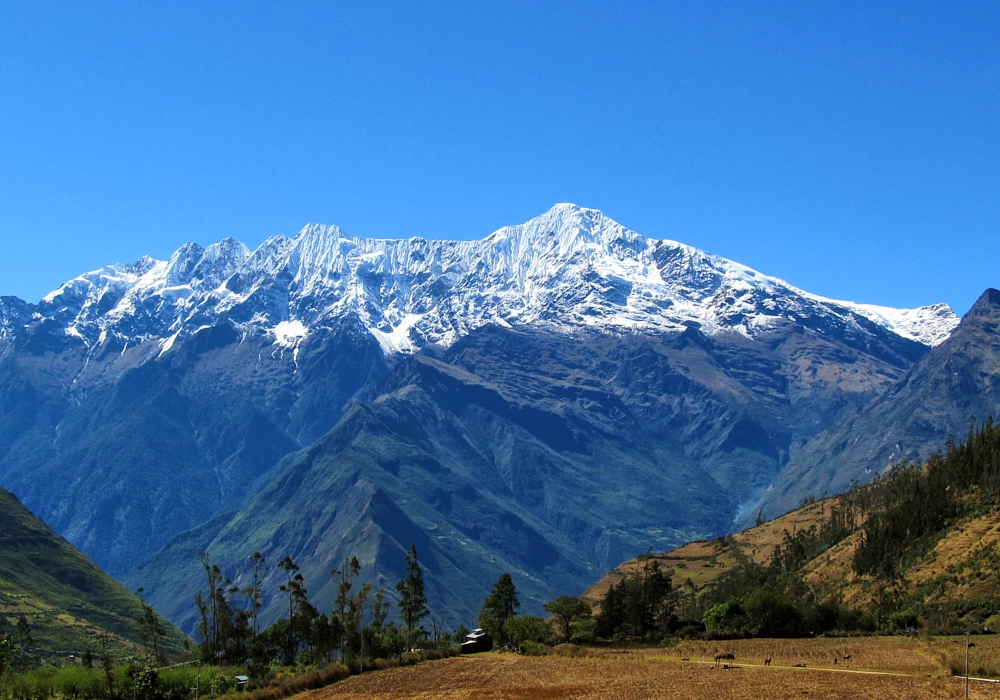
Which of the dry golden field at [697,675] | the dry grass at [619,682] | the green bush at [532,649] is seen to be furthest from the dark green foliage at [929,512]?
the dry grass at [619,682]

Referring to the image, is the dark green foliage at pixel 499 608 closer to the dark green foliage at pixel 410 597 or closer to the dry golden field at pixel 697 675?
the dark green foliage at pixel 410 597

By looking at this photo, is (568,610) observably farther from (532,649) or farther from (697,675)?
(697,675)

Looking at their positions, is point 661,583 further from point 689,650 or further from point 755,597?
point 689,650

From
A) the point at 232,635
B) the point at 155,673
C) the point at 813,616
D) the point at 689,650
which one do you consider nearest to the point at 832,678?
the point at 689,650

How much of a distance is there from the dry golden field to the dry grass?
87 mm

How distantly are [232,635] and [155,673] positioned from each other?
52.2 m

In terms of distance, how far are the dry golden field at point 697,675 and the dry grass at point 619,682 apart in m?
0.09

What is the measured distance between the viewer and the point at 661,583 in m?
168

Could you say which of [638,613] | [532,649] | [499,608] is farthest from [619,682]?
[499,608]

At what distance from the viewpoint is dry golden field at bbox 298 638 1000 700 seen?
8519 cm

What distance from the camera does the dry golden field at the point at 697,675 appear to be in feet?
279

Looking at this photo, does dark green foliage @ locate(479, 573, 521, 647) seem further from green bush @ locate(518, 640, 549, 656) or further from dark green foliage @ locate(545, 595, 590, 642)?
green bush @ locate(518, 640, 549, 656)

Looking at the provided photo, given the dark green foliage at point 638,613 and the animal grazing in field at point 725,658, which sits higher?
the dark green foliage at point 638,613

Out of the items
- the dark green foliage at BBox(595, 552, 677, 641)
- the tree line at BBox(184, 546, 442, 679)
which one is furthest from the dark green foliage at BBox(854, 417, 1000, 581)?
the tree line at BBox(184, 546, 442, 679)
